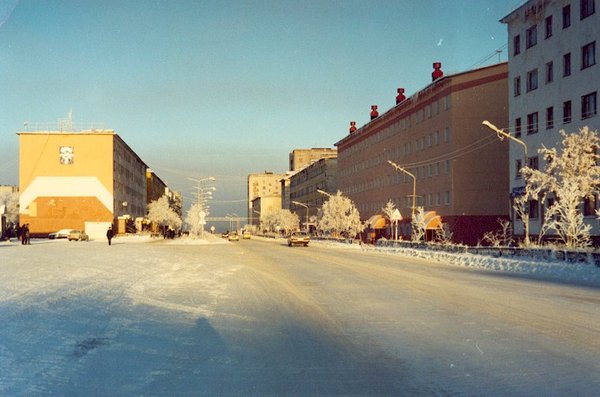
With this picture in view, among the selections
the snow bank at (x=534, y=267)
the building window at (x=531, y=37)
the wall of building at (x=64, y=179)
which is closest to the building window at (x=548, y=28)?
the building window at (x=531, y=37)

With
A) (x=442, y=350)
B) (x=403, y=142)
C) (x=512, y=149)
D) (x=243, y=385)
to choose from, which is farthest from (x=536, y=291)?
(x=403, y=142)

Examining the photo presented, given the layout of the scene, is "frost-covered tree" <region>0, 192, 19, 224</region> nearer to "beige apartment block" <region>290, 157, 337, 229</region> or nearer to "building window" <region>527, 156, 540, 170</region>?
"beige apartment block" <region>290, 157, 337, 229</region>

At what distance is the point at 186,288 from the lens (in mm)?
17109

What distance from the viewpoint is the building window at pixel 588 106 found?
38.4 metres

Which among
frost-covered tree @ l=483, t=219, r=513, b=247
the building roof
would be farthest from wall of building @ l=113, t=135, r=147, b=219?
frost-covered tree @ l=483, t=219, r=513, b=247

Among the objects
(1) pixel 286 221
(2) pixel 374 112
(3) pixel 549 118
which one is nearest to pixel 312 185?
(1) pixel 286 221

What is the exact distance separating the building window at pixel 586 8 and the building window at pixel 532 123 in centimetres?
840

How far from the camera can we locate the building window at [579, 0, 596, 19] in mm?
38275

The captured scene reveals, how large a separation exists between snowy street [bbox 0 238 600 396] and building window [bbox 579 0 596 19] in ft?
89.3

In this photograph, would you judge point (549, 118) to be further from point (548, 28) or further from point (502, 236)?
point (502, 236)

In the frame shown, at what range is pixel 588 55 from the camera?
128ft

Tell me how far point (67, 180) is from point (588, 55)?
7359cm

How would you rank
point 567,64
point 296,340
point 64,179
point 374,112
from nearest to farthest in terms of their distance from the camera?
point 296,340 < point 567,64 < point 64,179 < point 374,112

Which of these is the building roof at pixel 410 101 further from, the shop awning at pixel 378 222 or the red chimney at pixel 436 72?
the shop awning at pixel 378 222
